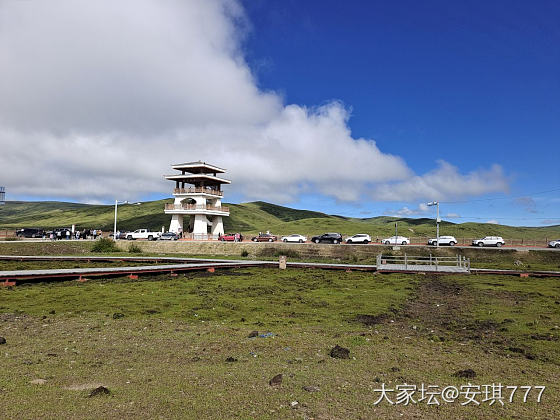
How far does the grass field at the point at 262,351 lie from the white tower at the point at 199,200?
52229 mm

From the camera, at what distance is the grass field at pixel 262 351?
24.7 feet

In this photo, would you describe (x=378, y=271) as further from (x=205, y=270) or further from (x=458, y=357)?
(x=458, y=357)

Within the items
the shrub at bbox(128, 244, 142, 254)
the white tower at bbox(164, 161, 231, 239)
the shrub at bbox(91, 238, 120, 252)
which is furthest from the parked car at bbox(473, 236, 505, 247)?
the shrub at bbox(91, 238, 120, 252)

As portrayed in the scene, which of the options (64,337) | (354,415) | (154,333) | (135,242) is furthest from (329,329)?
(135,242)

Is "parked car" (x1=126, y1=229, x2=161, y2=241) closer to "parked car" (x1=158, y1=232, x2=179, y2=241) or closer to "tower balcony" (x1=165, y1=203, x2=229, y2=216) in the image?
"parked car" (x1=158, y1=232, x2=179, y2=241)

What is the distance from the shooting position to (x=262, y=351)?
11.4 metres

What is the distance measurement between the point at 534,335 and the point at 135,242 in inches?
2629

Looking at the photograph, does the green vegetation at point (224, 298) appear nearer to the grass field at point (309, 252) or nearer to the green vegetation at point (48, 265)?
the green vegetation at point (48, 265)

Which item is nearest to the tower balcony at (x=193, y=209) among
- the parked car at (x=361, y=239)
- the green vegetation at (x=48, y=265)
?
the parked car at (x=361, y=239)

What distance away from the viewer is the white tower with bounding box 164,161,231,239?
249ft

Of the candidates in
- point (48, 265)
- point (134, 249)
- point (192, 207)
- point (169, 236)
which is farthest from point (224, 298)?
point (192, 207)

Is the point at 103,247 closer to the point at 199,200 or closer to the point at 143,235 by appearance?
the point at 143,235

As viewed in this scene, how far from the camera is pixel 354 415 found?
7.14m

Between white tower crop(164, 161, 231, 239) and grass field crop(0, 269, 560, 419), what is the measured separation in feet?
171
